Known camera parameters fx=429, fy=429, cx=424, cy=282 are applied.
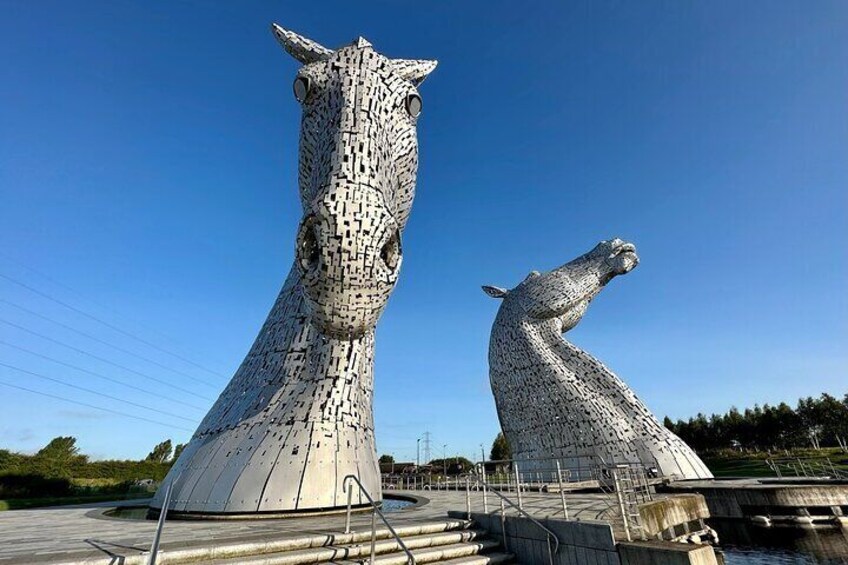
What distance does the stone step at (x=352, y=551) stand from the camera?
4250mm

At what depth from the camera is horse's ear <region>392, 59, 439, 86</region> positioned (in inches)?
312

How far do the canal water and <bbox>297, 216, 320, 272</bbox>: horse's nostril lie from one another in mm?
10508

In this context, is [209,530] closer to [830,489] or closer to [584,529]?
[584,529]

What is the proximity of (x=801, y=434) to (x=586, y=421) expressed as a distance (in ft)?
191

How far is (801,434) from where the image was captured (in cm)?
5484

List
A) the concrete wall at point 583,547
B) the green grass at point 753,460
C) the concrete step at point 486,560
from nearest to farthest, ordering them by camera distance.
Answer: the concrete wall at point 583,547 < the concrete step at point 486,560 < the green grass at point 753,460

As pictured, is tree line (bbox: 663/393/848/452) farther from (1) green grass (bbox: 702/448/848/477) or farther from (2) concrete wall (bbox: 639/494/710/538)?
(2) concrete wall (bbox: 639/494/710/538)

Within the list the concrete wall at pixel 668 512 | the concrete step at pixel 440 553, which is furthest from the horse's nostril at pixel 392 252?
the concrete wall at pixel 668 512

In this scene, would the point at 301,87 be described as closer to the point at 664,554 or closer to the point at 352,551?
the point at 352,551

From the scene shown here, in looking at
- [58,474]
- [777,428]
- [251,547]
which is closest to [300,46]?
[251,547]

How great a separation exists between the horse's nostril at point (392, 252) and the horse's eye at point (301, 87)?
11.6 feet

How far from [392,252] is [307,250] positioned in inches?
42.6

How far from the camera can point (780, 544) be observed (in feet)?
34.3

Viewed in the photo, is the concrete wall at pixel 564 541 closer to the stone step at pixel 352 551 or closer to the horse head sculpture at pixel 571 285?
the stone step at pixel 352 551
